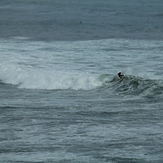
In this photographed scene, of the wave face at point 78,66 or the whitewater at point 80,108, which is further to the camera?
the wave face at point 78,66

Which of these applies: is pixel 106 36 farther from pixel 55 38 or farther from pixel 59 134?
pixel 59 134

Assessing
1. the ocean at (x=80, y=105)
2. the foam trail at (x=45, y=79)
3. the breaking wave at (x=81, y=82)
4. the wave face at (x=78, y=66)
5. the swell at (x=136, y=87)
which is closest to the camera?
the ocean at (x=80, y=105)

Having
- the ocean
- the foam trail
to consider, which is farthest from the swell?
the foam trail

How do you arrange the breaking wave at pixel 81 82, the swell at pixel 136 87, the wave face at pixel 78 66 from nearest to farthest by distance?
the swell at pixel 136 87
the breaking wave at pixel 81 82
the wave face at pixel 78 66

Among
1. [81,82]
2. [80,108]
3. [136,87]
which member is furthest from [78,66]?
[80,108]

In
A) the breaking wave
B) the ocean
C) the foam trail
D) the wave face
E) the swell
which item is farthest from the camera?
the foam trail

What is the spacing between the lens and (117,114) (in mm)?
14195

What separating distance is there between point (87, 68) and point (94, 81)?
4.22 metres

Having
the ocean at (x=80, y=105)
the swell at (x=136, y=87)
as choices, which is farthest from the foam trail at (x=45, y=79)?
the swell at (x=136, y=87)

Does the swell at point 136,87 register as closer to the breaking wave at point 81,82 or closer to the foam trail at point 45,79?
the breaking wave at point 81,82

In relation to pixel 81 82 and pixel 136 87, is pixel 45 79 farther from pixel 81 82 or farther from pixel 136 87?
pixel 136 87

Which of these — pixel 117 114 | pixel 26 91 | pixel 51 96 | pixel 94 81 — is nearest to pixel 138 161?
pixel 117 114

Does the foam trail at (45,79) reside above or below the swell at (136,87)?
above

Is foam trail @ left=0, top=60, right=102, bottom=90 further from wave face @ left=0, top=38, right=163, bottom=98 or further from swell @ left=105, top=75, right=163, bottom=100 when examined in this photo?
swell @ left=105, top=75, right=163, bottom=100
